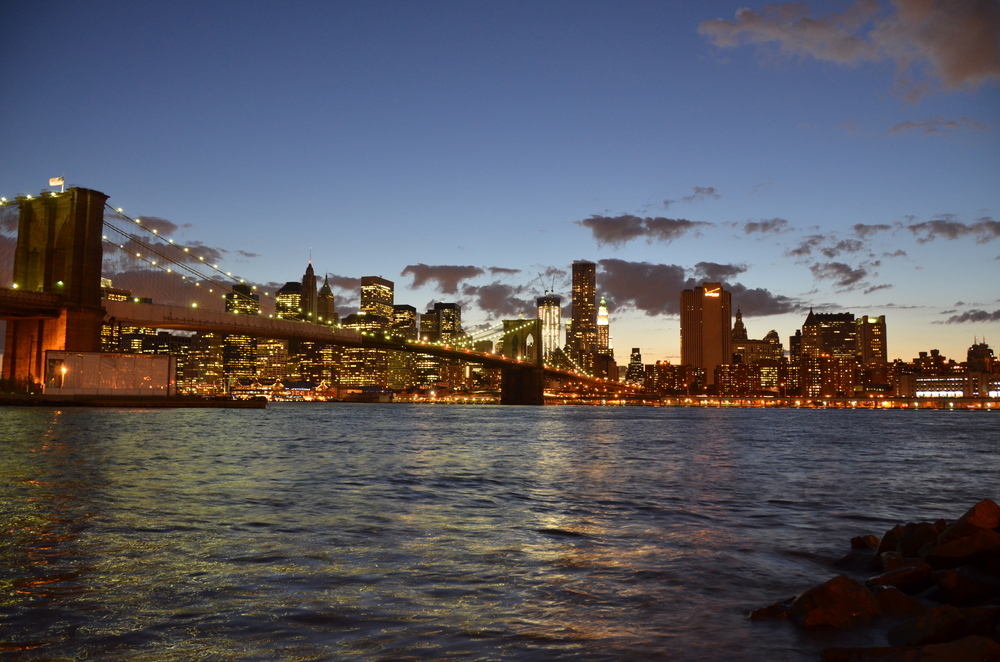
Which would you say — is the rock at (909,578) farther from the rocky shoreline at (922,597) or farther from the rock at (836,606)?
the rock at (836,606)

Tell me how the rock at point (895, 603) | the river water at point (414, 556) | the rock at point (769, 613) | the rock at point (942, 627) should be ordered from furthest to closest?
the rock at point (769, 613), the rock at point (895, 603), the river water at point (414, 556), the rock at point (942, 627)

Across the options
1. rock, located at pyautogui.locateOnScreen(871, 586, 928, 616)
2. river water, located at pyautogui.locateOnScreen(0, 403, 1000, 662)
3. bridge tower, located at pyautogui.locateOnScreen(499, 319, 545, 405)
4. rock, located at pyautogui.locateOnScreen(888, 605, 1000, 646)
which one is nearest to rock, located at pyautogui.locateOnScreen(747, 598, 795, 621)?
river water, located at pyautogui.locateOnScreen(0, 403, 1000, 662)

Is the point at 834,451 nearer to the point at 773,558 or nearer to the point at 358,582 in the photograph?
the point at 773,558

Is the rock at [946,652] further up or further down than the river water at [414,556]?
further up

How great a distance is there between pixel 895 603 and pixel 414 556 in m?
4.88

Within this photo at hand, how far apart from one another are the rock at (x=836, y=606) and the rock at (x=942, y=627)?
1.87 feet

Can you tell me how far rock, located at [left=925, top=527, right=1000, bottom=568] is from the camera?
730cm

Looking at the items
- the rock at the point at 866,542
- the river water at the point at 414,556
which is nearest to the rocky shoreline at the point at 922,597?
the river water at the point at 414,556

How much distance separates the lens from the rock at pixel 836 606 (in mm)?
6141

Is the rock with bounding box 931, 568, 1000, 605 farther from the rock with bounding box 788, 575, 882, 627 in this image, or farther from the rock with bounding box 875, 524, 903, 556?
the rock with bounding box 875, 524, 903, 556

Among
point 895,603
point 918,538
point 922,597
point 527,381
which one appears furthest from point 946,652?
point 527,381

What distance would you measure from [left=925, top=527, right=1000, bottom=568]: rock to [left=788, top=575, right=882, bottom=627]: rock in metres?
1.58

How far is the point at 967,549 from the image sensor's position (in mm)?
7371

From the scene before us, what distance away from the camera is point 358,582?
7.44 m
